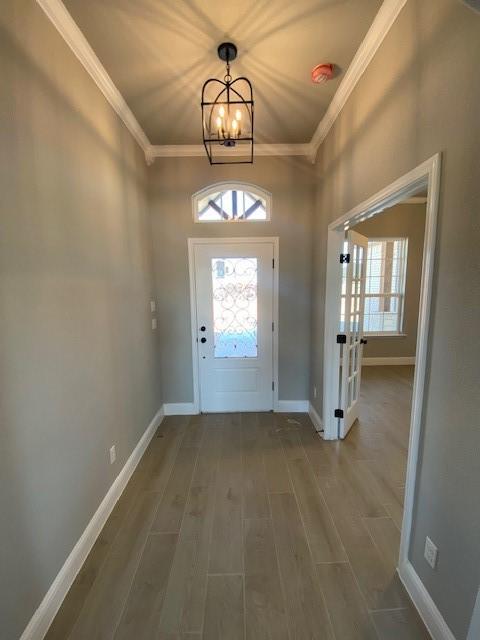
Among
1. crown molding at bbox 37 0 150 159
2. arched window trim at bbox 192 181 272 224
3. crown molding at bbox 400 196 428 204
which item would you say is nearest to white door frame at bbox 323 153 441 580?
arched window trim at bbox 192 181 272 224

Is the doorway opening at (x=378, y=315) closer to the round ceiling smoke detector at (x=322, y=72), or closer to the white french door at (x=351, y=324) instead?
the white french door at (x=351, y=324)

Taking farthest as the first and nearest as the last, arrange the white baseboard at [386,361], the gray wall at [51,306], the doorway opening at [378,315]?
the white baseboard at [386,361]
the doorway opening at [378,315]
the gray wall at [51,306]

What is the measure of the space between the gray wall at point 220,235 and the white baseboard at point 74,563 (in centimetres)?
122

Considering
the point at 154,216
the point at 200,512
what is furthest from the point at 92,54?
the point at 200,512

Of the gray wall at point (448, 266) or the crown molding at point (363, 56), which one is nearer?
the gray wall at point (448, 266)

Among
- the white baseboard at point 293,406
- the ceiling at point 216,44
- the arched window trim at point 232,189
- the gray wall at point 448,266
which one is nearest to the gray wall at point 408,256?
the white baseboard at point 293,406

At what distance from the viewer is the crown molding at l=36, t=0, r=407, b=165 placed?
4.63ft

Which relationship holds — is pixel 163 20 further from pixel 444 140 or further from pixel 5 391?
pixel 5 391

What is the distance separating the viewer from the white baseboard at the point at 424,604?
1164mm

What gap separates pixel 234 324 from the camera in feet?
10.3

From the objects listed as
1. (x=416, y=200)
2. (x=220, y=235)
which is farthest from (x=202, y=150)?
(x=416, y=200)

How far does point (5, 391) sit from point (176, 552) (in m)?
1.34

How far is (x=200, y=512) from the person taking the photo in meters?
1.91

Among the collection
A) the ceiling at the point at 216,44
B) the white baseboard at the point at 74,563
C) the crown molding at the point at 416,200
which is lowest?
the white baseboard at the point at 74,563
